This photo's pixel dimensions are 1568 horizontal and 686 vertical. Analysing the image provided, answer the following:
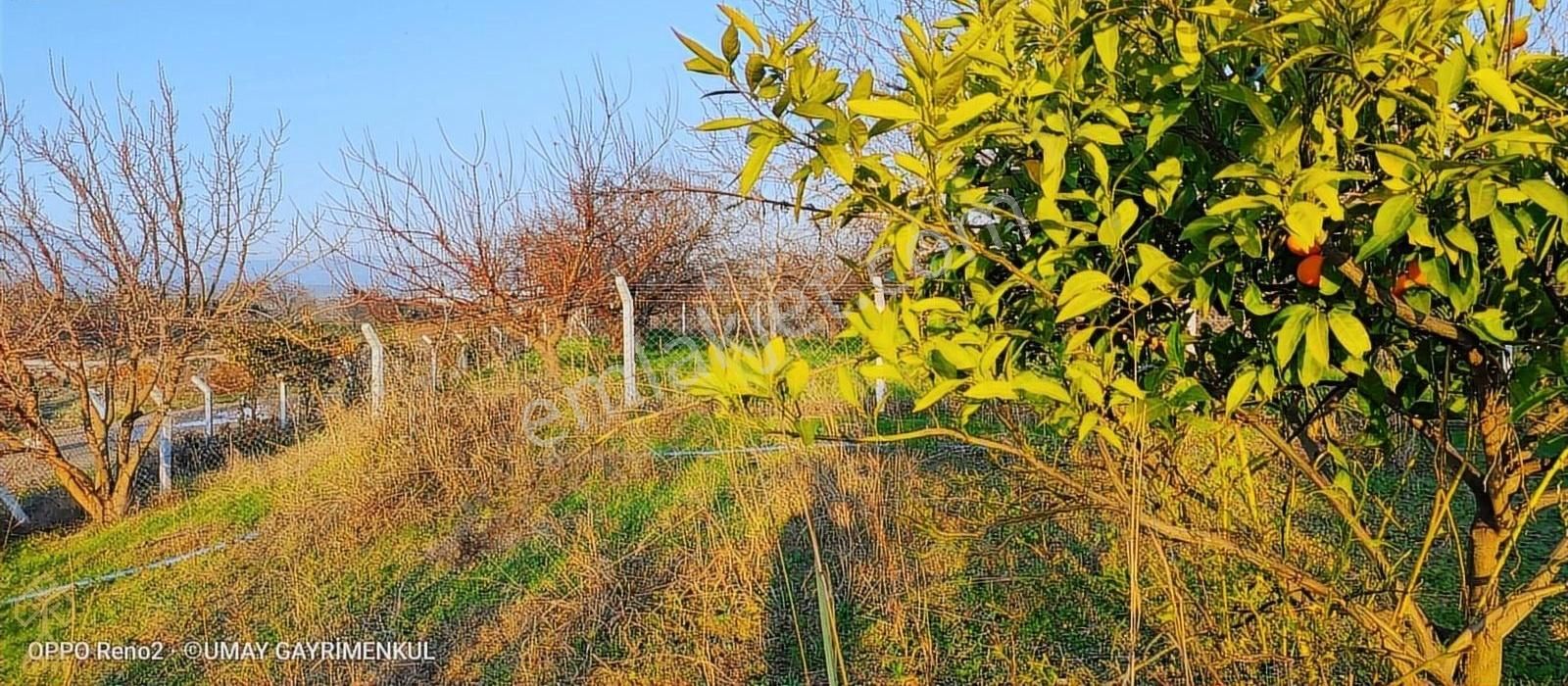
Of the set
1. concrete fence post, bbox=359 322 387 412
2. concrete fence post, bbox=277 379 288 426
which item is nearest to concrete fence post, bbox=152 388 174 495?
concrete fence post, bbox=277 379 288 426

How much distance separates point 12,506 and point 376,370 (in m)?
2.24

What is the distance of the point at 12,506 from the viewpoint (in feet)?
19.3

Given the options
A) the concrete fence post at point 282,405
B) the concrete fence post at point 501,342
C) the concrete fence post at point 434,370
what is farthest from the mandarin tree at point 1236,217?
the concrete fence post at point 282,405

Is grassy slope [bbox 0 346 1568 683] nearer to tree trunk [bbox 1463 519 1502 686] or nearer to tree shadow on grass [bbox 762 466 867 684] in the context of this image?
tree shadow on grass [bbox 762 466 867 684]

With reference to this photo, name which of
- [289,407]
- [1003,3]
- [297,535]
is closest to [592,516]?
[297,535]

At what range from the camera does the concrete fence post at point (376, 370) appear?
18.3ft

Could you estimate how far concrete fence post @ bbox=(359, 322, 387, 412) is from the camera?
18.3 feet

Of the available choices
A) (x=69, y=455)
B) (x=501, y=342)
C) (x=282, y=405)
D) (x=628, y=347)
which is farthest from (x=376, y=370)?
(x=69, y=455)

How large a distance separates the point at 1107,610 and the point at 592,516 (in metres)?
2.23

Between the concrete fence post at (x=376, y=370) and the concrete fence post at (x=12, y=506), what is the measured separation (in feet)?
6.97

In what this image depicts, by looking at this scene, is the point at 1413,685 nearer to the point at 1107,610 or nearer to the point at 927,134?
the point at 927,134

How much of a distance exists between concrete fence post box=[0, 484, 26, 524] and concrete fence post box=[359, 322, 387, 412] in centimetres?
212

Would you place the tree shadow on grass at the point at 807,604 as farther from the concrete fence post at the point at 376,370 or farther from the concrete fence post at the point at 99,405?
the concrete fence post at the point at 99,405

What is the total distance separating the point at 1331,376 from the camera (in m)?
1.09
